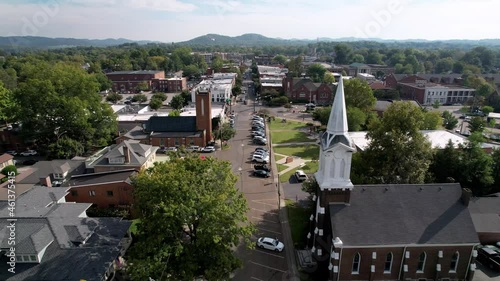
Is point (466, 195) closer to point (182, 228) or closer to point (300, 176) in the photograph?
point (182, 228)

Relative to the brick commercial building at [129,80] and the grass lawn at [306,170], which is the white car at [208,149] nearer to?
the grass lawn at [306,170]

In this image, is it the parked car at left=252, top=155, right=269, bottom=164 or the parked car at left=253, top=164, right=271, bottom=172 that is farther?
the parked car at left=252, top=155, right=269, bottom=164

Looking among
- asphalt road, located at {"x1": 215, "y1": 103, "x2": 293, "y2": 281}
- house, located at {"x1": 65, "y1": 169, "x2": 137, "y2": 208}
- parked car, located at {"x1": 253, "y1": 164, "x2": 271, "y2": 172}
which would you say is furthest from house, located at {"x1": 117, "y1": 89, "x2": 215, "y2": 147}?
house, located at {"x1": 65, "y1": 169, "x2": 137, "y2": 208}

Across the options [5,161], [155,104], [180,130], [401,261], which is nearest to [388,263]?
[401,261]

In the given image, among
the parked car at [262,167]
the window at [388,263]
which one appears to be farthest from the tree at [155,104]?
the window at [388,263]

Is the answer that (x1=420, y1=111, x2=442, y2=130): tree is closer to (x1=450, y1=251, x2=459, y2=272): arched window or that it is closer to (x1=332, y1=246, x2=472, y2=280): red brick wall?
(x1=450, y1=251, x2=459, y2=272): arched window
